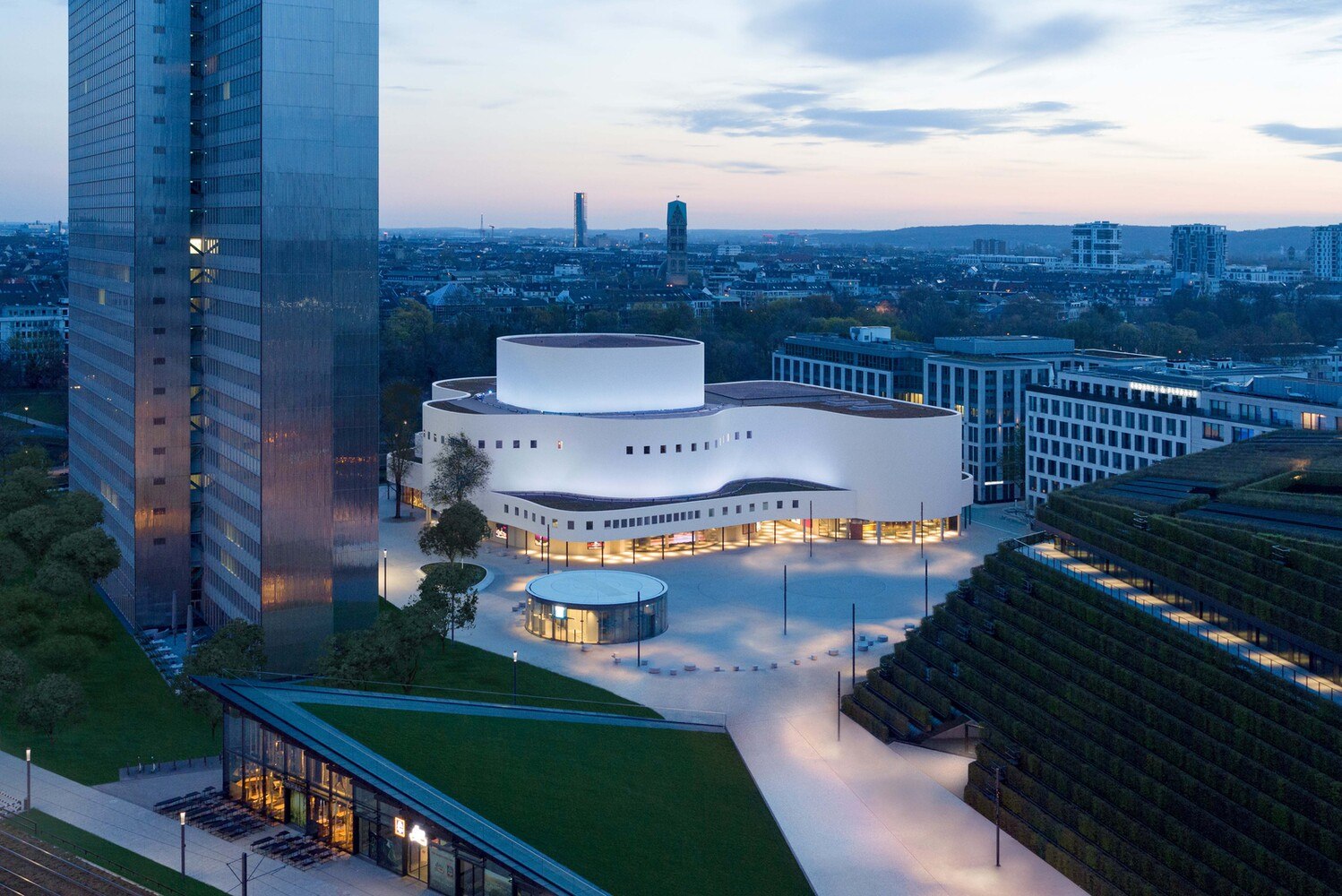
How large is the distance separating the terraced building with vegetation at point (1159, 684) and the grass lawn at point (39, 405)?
11389cm

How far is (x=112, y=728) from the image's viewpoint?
53.6 meters

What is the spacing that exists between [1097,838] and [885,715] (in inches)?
536

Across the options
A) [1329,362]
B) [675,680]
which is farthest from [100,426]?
[1329,362]

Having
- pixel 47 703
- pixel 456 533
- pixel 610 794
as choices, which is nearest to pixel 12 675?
pixel 47 703

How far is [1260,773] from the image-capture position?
37625mm

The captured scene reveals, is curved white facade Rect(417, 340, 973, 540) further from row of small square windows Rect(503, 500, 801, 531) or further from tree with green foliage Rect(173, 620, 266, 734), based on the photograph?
tree with green foliage Rect(173, 620, 266, 734)

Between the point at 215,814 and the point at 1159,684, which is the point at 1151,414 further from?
the point at 215,814

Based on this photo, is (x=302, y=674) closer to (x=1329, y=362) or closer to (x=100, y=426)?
(x=100, y=426)

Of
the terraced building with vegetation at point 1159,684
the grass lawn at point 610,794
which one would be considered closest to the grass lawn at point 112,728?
the grass lawn at point 610,794

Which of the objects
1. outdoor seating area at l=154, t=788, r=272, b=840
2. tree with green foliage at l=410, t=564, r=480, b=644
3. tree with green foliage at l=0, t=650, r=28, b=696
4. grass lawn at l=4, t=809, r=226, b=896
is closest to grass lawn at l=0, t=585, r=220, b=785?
tree with green foliage at l=0, t=650, r=28, b=696

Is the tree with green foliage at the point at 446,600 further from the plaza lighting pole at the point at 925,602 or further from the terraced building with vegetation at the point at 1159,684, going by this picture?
the plaza lighting pole at the point at 925,602

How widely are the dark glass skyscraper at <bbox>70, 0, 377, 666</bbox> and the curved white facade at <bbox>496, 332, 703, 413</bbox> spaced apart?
29500 mm

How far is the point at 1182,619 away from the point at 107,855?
34457mm

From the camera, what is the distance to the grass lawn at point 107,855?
40312mm
